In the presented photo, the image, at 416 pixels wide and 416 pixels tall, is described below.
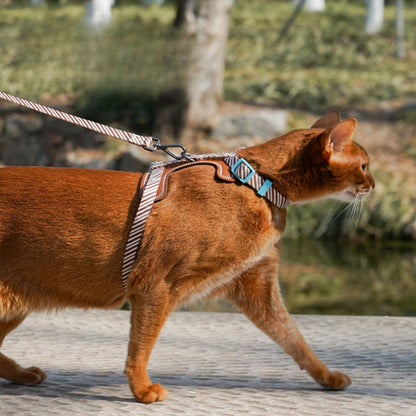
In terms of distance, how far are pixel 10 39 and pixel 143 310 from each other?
1438 cm

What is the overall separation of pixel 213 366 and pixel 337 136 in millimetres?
1405

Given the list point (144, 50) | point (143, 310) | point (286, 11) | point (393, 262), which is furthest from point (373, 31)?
point (143, 310)

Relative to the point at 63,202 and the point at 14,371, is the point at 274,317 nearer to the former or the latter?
the point at 63,202

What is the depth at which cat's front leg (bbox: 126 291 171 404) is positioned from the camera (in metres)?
2.91

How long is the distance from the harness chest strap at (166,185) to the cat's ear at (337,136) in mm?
266

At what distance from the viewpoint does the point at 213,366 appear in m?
3.72

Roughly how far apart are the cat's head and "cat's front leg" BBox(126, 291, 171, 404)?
0.69 metres

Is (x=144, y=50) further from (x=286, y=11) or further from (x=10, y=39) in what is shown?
(x=286, y=11)

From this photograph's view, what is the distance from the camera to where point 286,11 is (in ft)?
76.6

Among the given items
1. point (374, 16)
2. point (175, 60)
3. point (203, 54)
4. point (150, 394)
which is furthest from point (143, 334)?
point (374, 16)

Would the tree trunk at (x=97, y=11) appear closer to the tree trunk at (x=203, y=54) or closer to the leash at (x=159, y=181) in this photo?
the tree trunk at (x=203, y=54)

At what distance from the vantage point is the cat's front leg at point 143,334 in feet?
9.55

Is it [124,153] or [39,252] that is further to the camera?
[124,153]

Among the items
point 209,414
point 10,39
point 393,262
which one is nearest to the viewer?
point 209,414
